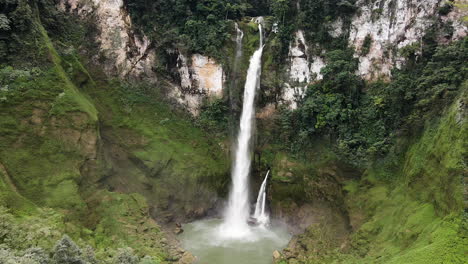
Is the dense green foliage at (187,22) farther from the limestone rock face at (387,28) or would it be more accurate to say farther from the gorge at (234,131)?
the limestone rock face at (387,28)

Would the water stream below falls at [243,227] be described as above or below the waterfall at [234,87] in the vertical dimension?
below

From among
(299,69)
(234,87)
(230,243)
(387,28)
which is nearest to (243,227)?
(230,243)

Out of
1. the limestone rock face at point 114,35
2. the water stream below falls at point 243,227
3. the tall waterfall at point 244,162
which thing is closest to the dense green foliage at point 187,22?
the limestone rock face at point 114,35

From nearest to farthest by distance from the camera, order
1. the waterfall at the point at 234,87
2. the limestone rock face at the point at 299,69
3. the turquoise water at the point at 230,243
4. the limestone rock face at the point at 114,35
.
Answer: the turquoise water at the point at 230,243 → the limestone rock face at the point at 114,35 → the limestone rock face at the point at 299,69 → the waterfall at the point at 234,87

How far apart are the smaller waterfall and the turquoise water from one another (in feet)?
2.49

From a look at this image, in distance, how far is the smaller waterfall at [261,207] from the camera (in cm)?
2302

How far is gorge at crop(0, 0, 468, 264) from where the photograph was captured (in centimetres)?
1562

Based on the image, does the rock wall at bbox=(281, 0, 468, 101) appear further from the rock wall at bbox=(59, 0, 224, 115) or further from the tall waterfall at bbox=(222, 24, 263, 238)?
the rock wall at bbox=(59, 0, 224, 115)

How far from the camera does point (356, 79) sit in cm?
2206

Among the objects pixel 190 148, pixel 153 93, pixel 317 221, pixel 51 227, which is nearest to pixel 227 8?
pixel 153 93

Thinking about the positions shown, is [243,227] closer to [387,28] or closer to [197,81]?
[197,81]

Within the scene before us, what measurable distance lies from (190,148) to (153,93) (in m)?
4.83

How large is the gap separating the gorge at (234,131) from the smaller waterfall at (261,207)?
107mm

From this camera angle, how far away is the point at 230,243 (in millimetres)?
20125
